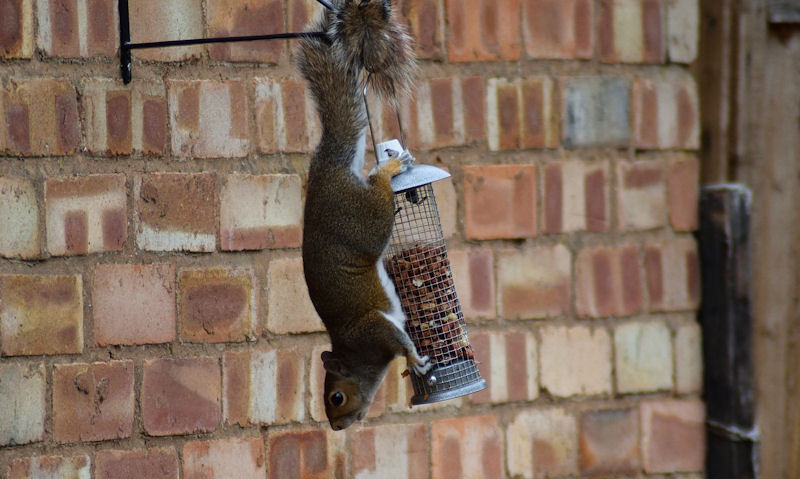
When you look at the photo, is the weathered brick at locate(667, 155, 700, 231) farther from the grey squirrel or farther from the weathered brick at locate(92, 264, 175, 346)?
the weathered brick at locate(92, 264, 175, 346)

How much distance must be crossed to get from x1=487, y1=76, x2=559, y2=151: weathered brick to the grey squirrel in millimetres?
490

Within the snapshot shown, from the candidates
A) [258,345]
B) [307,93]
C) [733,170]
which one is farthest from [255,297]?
[733,170]

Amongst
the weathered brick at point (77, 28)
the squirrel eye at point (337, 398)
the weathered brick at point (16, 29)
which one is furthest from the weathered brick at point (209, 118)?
the squirrel eye at point (337, 398)

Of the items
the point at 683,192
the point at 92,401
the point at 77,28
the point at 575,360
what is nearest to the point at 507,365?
the point at 575,360

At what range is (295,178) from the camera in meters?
1.86

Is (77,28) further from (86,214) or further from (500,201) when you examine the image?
(500,201)

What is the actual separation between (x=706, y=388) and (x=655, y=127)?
1.77 feet

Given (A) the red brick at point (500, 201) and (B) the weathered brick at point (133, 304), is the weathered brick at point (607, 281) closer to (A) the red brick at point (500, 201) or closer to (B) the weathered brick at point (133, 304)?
(A) the red brick at point (500, 201)

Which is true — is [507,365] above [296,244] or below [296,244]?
below

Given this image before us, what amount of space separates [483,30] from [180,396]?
0.87 metres

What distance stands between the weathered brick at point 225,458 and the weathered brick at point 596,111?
32.7 inches

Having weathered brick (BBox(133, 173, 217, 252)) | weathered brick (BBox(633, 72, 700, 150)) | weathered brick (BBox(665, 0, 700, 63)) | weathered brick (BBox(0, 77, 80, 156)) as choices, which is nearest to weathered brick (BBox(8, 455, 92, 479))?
weathered brick (BBox(133, 173, 217, 252))

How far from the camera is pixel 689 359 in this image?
2127 millimetres

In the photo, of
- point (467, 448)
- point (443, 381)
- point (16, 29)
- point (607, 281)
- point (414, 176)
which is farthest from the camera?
point (607, 281)
